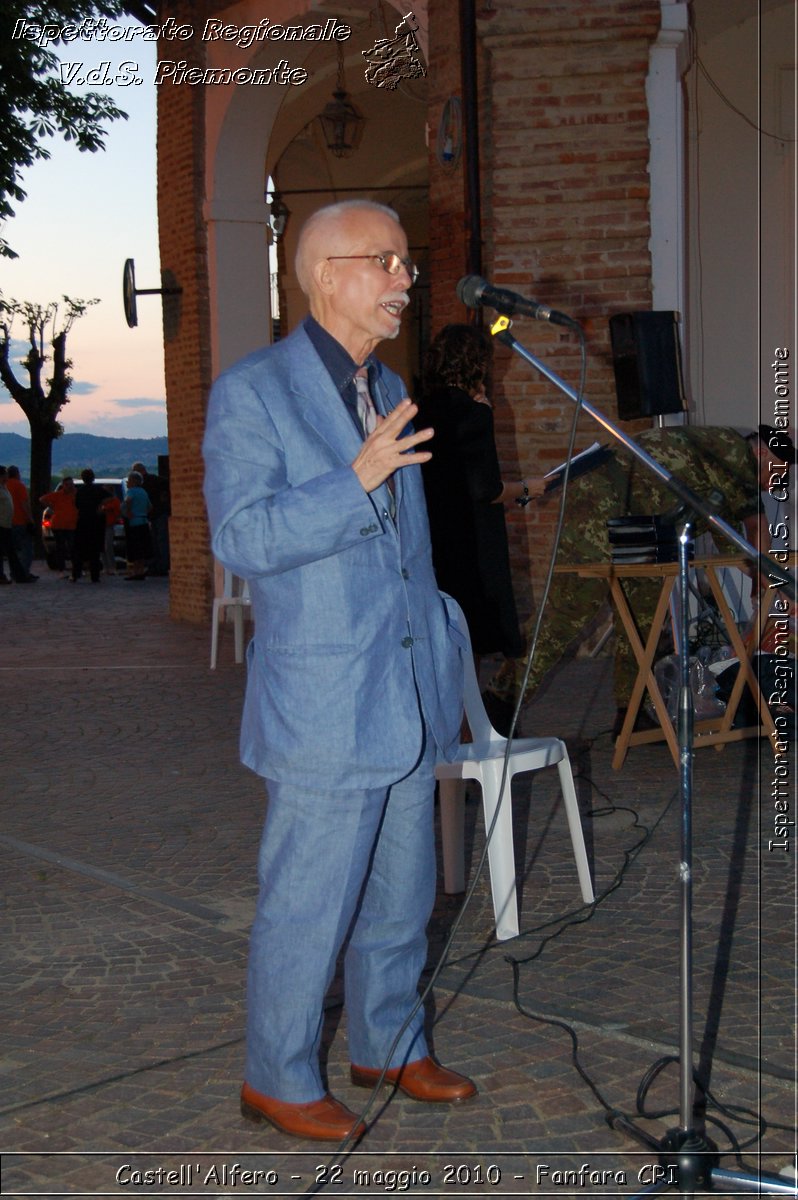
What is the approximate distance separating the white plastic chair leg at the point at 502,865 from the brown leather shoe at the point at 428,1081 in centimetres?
118

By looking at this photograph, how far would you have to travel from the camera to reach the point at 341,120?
579 inches

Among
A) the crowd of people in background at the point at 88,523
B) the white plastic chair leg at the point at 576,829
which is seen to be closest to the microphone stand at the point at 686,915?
the white plastic chair leg at the point at 576,829

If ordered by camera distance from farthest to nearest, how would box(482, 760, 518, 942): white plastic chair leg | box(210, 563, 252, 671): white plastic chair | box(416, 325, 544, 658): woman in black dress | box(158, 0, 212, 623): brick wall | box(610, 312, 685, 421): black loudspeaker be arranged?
1. box(158, 0, 212, 623): brick wall
2. box(210, 563, 252, 671): white plastic chair
3. box(610, 312, 685, 421): black loudspeaker
4. box(416, 325, 544, 658): woman in black dress
5. box(482, 760, 518, 942): white plastic chair leg

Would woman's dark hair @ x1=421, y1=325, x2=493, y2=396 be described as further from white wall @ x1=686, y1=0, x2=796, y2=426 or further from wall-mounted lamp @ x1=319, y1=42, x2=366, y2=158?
wall-mounted lamp @ x1=319, y1=42, x2=366, y2=158

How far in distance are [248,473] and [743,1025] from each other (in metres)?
2.06

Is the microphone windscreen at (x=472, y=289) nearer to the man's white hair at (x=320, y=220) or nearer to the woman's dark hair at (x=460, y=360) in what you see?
the man's white hair at (x=320, y=220)

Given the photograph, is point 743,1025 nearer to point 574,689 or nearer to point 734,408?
point 574,689

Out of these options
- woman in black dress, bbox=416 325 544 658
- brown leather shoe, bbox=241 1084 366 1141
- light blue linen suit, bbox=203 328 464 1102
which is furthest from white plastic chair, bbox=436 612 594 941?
brown leather shoe, bbox=241 1084 366 1141

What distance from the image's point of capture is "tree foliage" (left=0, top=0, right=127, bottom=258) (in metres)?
13.7

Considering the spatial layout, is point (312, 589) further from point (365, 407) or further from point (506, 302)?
point (506, 302)

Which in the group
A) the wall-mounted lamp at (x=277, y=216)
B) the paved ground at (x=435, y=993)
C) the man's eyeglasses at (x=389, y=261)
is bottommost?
the paved ground at (x=435, y=993)

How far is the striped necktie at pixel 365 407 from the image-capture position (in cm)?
321

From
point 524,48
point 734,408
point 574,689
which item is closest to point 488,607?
point 574,689

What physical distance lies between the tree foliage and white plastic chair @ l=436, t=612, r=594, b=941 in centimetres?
1076
